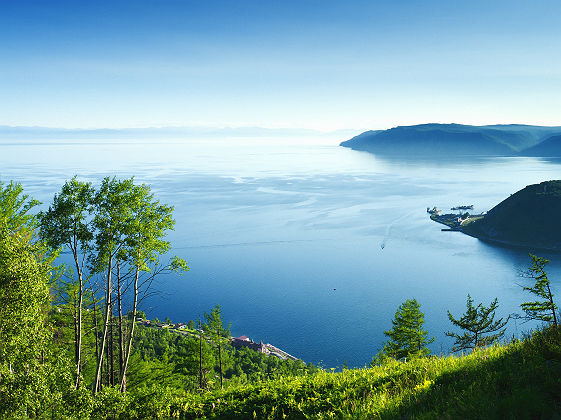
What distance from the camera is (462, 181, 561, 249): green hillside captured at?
105375mm

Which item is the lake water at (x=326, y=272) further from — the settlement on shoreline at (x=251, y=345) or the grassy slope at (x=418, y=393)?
the grassy slope at (x=418, y=393)

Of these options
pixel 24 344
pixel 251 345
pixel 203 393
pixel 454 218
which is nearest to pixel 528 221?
pixel 454 218

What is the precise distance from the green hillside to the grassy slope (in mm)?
116722

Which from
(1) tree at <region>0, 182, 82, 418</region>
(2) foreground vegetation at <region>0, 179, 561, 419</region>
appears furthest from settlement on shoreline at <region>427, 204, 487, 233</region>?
(1) tree at <region>0, 182, 82, 418</region>

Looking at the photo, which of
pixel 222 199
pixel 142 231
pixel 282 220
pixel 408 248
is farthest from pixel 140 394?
pixel 222 199

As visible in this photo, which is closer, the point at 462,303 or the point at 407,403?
the point at 407,403

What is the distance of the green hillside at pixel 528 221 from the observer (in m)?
105

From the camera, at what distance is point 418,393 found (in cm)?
668

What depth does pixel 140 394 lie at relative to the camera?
9.44 meters

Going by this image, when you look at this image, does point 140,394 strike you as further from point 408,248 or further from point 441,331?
point 408,248

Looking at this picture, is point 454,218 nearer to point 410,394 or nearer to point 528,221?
point 528,221

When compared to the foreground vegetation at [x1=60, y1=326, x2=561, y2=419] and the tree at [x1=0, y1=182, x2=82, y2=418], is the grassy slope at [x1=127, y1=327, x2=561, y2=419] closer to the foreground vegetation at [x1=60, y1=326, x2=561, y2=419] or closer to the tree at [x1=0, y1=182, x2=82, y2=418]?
the foreground vegetation at [x1=60, y1=326, x2=561, y2=419]

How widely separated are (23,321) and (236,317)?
53724mm

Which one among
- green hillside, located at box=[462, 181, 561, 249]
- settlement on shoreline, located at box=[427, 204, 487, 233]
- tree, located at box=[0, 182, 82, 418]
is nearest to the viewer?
tree, located at box=[0, 182, 82, 418]
